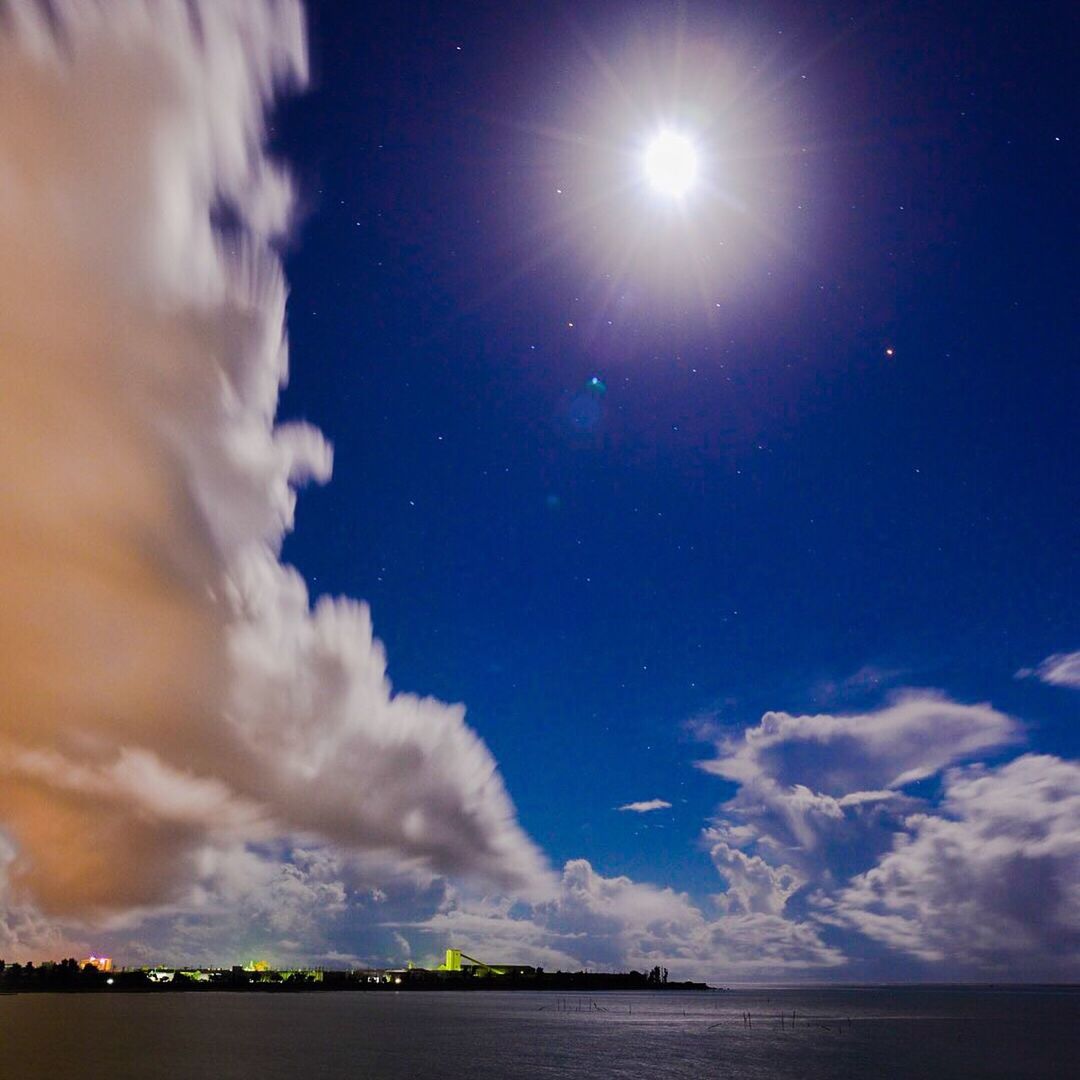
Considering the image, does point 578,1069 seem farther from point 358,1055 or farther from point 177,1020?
point 177,1020

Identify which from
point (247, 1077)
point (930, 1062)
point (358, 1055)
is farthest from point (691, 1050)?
point (247, 1077)

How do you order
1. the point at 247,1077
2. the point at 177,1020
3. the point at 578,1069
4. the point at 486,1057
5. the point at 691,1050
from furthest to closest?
the point at 177,1020 → the point at 691,1050 → the point at 486,1057 → the point at 578,1069 → the point at 247,1077

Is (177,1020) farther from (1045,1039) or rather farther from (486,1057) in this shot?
(1045,1039)

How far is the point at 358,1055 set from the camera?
354 ft

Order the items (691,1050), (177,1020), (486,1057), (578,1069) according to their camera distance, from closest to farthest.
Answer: (578,1069)
(486,1057)
(691,1050)
(177,1020)

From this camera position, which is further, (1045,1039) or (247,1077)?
(1045,1039)

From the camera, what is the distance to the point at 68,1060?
101625mm

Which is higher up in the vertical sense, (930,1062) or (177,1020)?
(177,1020)

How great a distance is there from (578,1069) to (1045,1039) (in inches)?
4379

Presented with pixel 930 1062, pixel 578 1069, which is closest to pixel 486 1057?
pixel 578 1069

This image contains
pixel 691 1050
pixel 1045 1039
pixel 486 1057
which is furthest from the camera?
pixel 1045 1039

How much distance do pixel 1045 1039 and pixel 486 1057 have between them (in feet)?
377

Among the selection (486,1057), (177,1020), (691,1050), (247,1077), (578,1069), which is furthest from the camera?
(177,1020)

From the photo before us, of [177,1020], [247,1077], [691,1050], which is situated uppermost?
[177,1020]
